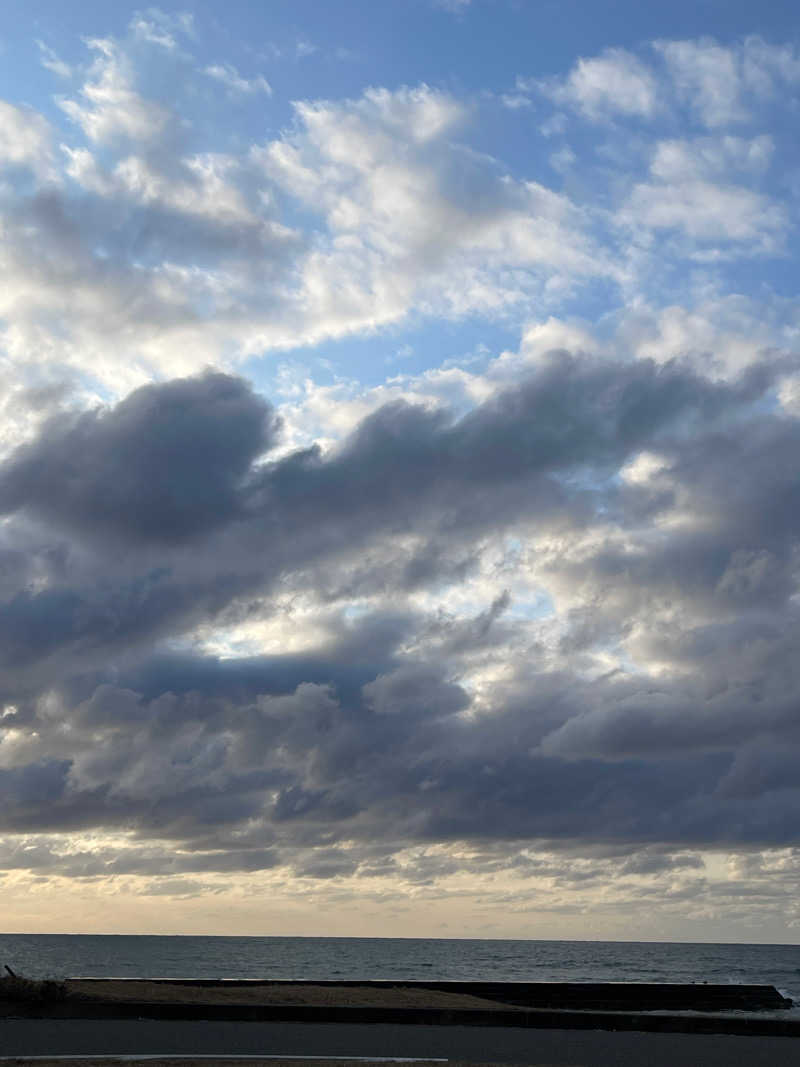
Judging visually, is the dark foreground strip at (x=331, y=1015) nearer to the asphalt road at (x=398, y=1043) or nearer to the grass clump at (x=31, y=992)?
the grass clump at (x=31, y=992)

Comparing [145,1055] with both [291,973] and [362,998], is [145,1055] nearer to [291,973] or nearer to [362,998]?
[362,998]

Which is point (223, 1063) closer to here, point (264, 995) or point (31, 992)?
point (31, 992)

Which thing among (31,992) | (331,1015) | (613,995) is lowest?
(613,995)

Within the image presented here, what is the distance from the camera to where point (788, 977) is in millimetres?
101375

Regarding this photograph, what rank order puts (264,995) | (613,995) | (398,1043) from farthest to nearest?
(613,995)
(264,995)
(398,1043)

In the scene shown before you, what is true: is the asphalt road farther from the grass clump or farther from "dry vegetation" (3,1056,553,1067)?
"dry vegetation" (3,1056,553,1067)

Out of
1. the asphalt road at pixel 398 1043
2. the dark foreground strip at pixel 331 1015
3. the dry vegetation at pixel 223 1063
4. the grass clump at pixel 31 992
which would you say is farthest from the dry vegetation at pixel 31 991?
the dry vegetation at pixel 223 1063

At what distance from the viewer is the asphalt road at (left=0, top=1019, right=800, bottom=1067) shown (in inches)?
752

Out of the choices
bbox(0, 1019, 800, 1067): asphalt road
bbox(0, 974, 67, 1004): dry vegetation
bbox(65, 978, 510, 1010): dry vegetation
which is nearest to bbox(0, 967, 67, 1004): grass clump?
bbox(0, 974, 67, 1004): dry vegetation

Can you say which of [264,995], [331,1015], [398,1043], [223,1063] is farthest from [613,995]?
[223,1063]

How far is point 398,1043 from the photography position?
2089 centimetres

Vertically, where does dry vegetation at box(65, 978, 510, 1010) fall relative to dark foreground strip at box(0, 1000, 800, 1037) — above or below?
below

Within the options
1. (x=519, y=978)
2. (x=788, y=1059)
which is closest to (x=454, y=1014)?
(x=788, y=1059)

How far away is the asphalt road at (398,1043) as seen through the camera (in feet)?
62.7
